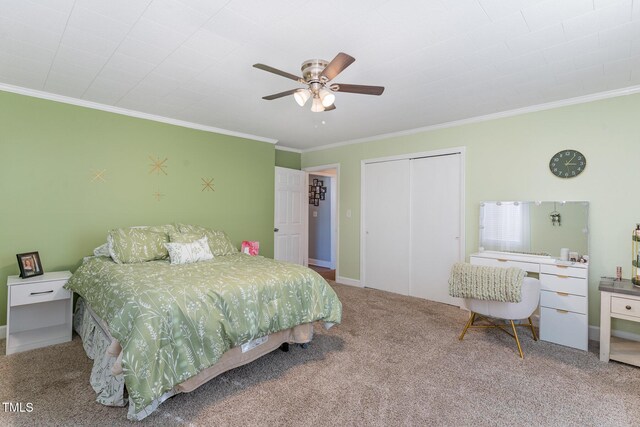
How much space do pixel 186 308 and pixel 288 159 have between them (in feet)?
13.7

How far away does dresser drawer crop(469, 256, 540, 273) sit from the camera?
322cm

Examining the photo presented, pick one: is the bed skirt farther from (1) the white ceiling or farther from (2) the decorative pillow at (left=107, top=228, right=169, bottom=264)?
(1) the white ceiling

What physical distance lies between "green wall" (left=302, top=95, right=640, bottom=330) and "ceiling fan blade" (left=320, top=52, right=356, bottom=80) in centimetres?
265

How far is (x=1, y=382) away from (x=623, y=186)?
543 cm

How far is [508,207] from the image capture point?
12.2 feet

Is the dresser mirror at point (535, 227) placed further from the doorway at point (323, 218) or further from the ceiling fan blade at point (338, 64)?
the doorway at point (323, 218)

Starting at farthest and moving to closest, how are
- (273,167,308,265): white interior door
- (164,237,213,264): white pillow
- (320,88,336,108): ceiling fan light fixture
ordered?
(273,167,308,265): white interior door, (164,237,213,264): white pillow, (320,88,336,108): ceiling fan light fixture

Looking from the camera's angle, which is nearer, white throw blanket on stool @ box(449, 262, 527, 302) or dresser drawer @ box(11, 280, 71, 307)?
white throw blanket on stool @ box(449, 262, 527, 302)

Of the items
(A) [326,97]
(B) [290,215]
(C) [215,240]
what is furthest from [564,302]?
(B) [290,215]

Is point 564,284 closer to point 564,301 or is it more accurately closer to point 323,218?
point 564,301

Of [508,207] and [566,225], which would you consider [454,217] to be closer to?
[508,207]

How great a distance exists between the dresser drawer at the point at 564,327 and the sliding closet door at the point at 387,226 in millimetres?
1833

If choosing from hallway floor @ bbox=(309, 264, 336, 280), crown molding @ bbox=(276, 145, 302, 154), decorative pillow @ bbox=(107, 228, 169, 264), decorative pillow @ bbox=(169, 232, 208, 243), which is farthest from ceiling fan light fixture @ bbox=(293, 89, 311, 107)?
hallway floor @ bbox=(309, 264, 336, 280)

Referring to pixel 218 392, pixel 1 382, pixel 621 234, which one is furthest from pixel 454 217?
pixel 1 382
